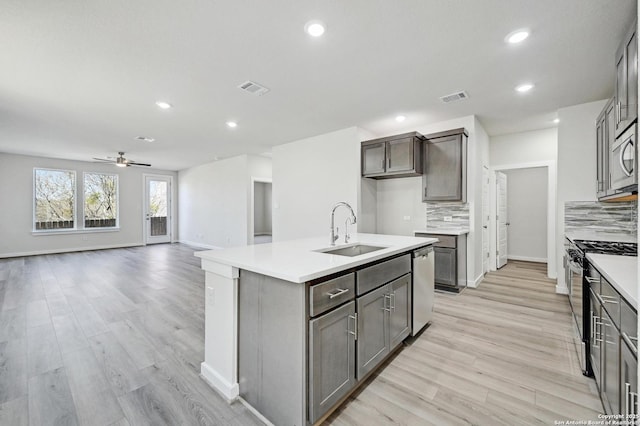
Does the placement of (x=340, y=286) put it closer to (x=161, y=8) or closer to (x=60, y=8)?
(x=161, y=8)

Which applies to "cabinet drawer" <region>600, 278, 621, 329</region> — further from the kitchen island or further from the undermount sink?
the undermount sink

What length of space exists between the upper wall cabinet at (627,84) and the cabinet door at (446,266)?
226cm

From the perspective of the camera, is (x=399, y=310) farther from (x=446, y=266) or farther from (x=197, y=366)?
(x=446, y=266)

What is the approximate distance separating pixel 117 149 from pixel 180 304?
505 centimetres

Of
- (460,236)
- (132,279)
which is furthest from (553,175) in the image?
(132,279)

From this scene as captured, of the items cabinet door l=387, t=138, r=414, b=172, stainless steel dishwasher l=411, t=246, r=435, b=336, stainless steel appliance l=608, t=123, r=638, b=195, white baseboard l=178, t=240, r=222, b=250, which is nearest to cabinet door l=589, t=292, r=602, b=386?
stainless steel appliance l=608, t=123, r=638, b=195

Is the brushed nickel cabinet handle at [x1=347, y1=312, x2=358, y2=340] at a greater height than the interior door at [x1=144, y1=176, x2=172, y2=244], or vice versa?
the interior door at [x1=144, y1=176, x2=172, y2=244]

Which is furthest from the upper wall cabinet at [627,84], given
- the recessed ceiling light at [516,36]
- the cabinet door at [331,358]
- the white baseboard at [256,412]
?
the white baseboard at [256,412]

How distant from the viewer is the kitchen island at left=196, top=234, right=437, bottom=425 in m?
1.44

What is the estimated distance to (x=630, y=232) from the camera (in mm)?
3410

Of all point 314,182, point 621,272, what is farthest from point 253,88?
point 621,272

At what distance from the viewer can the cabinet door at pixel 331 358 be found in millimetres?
1451

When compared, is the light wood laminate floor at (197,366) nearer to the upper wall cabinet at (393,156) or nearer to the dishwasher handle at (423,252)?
the dishwasher handle at (423,252)

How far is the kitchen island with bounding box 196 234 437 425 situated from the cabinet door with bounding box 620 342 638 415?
1195 mm
